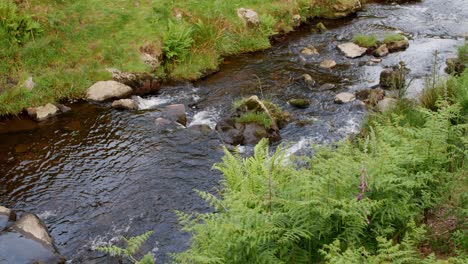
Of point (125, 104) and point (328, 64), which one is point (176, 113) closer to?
point (125, 104)

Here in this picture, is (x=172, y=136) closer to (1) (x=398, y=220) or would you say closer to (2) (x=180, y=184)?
(2) (x=180, y=184)

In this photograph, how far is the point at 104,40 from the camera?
15.6 meters

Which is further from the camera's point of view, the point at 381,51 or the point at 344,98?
the point at 381,51

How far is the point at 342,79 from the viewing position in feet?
49.9

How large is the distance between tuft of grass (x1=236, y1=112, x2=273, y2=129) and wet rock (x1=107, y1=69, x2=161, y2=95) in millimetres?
4304

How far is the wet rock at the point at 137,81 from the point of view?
14.9 m

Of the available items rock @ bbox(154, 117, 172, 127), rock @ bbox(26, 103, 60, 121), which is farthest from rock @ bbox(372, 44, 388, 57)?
rock @ bbox(26, 103, 60, 121)

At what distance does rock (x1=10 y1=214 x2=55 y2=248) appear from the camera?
832cm

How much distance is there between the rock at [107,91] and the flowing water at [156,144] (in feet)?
1.50

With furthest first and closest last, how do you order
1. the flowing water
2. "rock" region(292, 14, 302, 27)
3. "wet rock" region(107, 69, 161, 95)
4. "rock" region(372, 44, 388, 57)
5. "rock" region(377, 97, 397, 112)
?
"rock" region(292, 14, 302, 27)
"rock" region(372, 44, 388, 57)
"wet rock" region(107, 69, 161, 95)
"rock" region(377, 97, 397, 112)
the flowing water

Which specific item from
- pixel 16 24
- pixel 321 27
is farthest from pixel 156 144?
pixel 321 27

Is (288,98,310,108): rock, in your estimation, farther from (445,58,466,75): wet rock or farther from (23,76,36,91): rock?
(23,76,36,91): rock

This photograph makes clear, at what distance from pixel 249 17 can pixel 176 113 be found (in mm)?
7314

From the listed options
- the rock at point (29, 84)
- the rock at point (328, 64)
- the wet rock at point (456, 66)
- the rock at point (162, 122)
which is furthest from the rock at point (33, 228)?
the wet rock at point (456, 66)
